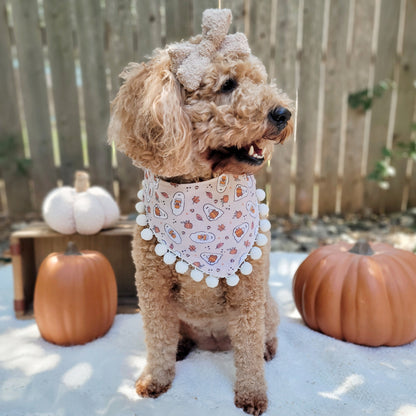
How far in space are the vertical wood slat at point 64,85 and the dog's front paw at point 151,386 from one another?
2.38 metres

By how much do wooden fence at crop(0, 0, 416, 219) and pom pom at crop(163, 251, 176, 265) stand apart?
85.8 inches

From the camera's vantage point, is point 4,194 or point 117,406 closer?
point 117,406

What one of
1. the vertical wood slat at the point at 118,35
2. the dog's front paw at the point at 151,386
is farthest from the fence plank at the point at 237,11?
the dog's front paw at the point at 151,386

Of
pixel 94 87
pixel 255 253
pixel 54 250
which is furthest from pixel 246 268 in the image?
pixel 94 87

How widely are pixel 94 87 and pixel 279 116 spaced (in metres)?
2.63

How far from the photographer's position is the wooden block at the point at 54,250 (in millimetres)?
2115

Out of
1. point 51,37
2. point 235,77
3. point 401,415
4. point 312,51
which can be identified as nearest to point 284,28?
point 312,51

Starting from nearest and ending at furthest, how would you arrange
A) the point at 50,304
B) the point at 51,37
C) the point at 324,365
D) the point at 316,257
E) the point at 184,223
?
1. the point at 184,223
2. the point at 324,365
3. the point at 50,304
4. the point at 316,257
5. the point at 51,37

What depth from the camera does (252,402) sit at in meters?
1.49

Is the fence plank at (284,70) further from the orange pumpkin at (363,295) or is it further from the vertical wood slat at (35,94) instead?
the vertical wood slat at (35,94)

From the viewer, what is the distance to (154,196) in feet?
4.79

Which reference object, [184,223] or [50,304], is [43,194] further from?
[184,223]

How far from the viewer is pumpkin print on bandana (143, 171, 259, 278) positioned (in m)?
1.41

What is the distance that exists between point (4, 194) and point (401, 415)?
11.4ft
